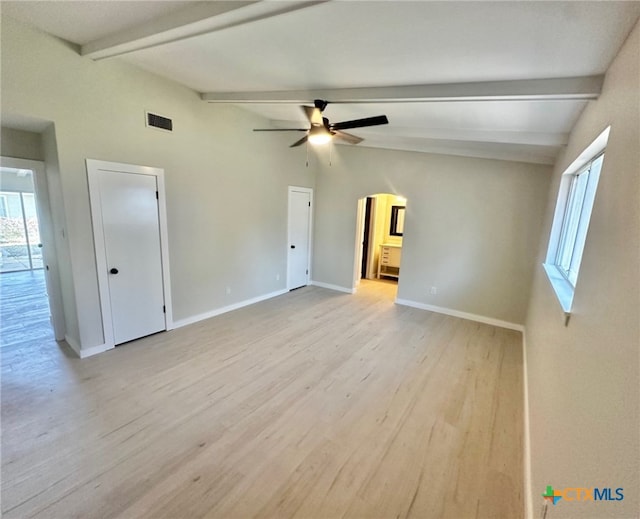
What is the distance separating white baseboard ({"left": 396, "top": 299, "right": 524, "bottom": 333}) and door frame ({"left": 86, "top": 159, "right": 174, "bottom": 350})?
4.06 metres

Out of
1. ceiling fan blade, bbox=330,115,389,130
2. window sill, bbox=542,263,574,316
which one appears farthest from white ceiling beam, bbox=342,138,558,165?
window sill, bbox=542,263,574,316

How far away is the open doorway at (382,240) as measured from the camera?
7.18 meters

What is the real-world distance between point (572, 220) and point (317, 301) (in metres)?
3.83

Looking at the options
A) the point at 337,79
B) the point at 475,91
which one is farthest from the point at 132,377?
the point at 475,91

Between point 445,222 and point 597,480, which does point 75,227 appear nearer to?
point 597,480

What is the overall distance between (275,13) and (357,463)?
3.00 meters

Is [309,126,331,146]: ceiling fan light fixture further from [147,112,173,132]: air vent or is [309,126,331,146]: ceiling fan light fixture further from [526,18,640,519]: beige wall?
[526,18,640,519]: beige wall

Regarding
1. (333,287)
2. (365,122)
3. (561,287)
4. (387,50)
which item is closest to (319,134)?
(365,122)

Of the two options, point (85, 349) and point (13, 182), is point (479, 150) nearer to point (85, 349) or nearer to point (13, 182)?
point (85, 349)

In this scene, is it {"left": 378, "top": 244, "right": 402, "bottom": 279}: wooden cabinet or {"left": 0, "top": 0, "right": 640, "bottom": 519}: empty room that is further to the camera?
{"left": 378, "top": 244, "right": 402, "bottom": 279}: wooden cabinet

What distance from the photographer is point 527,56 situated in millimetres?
1933

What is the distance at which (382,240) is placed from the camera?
7676 mm

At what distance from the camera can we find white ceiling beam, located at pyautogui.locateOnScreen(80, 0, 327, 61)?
1.75 metres

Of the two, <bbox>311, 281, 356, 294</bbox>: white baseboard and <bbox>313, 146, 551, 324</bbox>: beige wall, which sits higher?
<bbox>313, 146, 551, 324</bbox>: beige wall
